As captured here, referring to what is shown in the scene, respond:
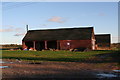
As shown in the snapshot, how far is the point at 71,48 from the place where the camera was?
160 feet

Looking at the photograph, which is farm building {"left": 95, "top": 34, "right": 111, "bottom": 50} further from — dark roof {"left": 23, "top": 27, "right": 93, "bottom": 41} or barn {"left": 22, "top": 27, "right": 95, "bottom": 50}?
dark roof {"left": 23, "top": 27, "right": 93, "bottom": 41}

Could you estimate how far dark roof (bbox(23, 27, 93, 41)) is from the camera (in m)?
49.3

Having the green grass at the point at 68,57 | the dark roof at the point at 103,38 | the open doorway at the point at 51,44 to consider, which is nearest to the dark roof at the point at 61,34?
the open doorway at the point at 51,44

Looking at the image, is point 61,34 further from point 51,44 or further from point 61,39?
point 51,44

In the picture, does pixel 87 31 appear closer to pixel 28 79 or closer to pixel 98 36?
pixel 98 36

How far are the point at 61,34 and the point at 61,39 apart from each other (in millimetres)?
2671

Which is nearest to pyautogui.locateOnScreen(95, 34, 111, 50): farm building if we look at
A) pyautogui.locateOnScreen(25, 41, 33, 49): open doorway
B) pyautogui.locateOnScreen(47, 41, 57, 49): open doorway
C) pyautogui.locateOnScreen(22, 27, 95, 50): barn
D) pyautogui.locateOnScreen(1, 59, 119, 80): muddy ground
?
pyautogui.locateOnScreen(22, 27, 95, 50): barn

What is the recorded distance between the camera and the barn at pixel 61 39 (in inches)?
1890

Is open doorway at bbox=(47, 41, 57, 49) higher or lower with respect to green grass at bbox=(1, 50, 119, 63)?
higher

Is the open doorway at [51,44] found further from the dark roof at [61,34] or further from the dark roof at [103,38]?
the dark roof at [103,38]

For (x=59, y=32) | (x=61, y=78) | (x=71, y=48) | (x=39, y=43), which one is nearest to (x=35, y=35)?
(x=39, y=43)

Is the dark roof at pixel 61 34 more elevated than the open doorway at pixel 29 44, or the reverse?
the dark roof at pixel 61 34

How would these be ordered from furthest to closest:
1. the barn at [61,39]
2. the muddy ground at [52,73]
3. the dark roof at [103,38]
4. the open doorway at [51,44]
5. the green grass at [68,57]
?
the dark roof at [103,38] < the open doorway at [51,44] < the barn at [61,39] < the green grass at [68,57] < the muddy ground at [52,73]

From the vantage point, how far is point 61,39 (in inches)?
1961
